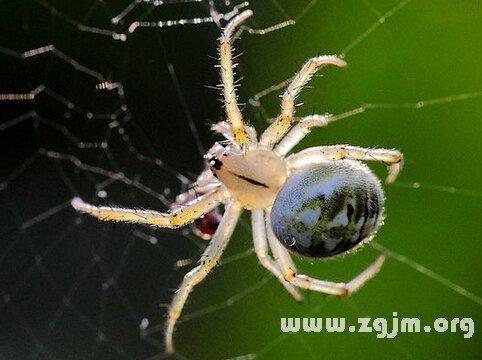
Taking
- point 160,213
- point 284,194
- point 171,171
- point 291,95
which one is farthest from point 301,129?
point 171,171

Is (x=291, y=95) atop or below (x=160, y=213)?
atop

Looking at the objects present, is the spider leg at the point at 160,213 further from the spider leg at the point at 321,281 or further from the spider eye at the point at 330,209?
the spider eye at the point at 330,209

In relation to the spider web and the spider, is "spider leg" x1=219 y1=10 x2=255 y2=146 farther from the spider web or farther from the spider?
the spider web

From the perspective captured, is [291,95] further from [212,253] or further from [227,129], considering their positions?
[212,253]

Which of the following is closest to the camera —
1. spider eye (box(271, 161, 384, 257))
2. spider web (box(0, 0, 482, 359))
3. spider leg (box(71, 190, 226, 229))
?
spider eye (box(271, 161, 384, 257))

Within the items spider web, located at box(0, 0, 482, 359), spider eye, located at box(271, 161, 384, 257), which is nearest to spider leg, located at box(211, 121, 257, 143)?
spider eye, located at box(271, 161, 384, 257)

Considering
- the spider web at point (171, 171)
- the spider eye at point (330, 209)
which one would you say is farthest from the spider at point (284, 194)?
the spider web at point (171, 171)

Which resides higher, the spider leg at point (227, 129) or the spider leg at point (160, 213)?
the spider leg at point (227, 129)

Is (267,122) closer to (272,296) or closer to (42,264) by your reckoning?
(272,296)
